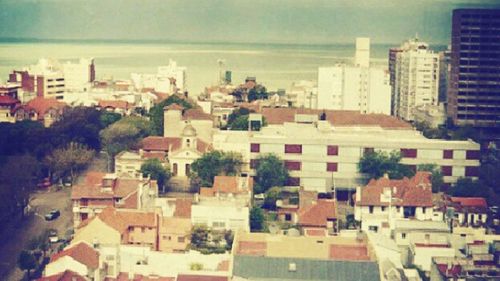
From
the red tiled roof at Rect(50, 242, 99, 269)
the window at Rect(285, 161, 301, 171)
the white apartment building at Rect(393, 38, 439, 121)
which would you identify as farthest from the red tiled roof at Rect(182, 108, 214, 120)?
the red tiled roof at Rect(50, 242, 99, 269)

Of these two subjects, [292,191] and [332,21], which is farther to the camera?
[332,21]

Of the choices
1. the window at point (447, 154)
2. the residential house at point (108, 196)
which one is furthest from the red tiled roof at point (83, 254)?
the window at point (447, 154)

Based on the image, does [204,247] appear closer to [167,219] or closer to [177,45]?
[167,219]

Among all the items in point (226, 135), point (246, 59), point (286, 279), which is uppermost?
point (246, 59)

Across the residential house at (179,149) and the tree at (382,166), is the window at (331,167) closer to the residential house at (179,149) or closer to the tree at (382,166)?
the tree at (382,166)

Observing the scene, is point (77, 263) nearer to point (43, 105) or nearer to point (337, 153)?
point (337, 153)

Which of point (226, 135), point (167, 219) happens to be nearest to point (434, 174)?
point (226, 135)

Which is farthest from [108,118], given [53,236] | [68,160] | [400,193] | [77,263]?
[77,263]
